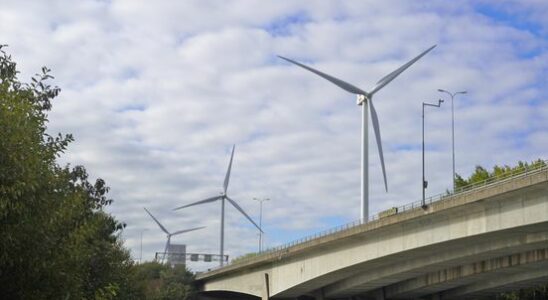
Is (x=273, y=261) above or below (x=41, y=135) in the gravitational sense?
above

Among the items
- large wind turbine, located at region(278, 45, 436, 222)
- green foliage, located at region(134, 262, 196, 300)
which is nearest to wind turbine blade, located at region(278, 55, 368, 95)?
large wind turbine, located at region(278, 45, 436, 222)

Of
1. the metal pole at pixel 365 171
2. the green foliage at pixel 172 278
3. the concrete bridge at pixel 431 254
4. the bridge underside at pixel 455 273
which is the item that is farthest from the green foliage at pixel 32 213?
the green foliage at pixel 172 278

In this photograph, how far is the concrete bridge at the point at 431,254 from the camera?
4612cm

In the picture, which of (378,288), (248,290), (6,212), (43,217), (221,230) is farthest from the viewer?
(221,230)

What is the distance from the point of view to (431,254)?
60.1 meters

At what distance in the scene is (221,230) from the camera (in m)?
139

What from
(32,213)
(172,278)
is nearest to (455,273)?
(32,213)

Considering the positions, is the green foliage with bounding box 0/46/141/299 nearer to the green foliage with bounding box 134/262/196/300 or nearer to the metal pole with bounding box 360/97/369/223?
the metal pole with bounding box 360/97/369/223

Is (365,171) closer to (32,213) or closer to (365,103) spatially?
(365,103)

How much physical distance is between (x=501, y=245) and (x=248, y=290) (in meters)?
44.4

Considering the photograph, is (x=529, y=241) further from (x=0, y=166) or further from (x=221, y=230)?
(x=221, y=230)

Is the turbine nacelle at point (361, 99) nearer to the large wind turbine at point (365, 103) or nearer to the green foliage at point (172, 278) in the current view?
the large wind turbine at point (365, 103)

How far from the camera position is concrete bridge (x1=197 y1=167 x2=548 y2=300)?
4612 cm

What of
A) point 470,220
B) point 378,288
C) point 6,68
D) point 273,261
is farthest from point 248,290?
point 6,68
